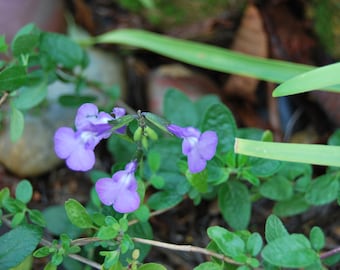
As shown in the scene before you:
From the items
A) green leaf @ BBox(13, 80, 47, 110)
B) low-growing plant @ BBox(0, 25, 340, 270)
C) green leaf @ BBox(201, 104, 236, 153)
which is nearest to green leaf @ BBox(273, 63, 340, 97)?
low-growing plant @ BBox(0, 25, 340, 270)

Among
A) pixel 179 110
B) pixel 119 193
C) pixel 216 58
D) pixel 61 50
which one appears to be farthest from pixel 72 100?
pixel 119 193

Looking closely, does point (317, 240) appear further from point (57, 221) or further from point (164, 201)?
point (57, 221)

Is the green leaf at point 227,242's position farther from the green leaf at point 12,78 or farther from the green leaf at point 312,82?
the green leaf at point 12,78

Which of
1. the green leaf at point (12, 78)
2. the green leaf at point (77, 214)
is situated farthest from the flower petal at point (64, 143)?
the green leaf at point (12, 78)

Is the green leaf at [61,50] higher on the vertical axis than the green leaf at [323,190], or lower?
higher

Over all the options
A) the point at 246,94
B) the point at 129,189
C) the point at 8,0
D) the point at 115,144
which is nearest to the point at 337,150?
the point at 129,189

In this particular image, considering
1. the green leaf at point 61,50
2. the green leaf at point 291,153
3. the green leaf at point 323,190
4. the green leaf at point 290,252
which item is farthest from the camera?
the green leaf at point 61,50

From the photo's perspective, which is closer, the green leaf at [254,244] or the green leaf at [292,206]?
the green leaf at [254,244]
